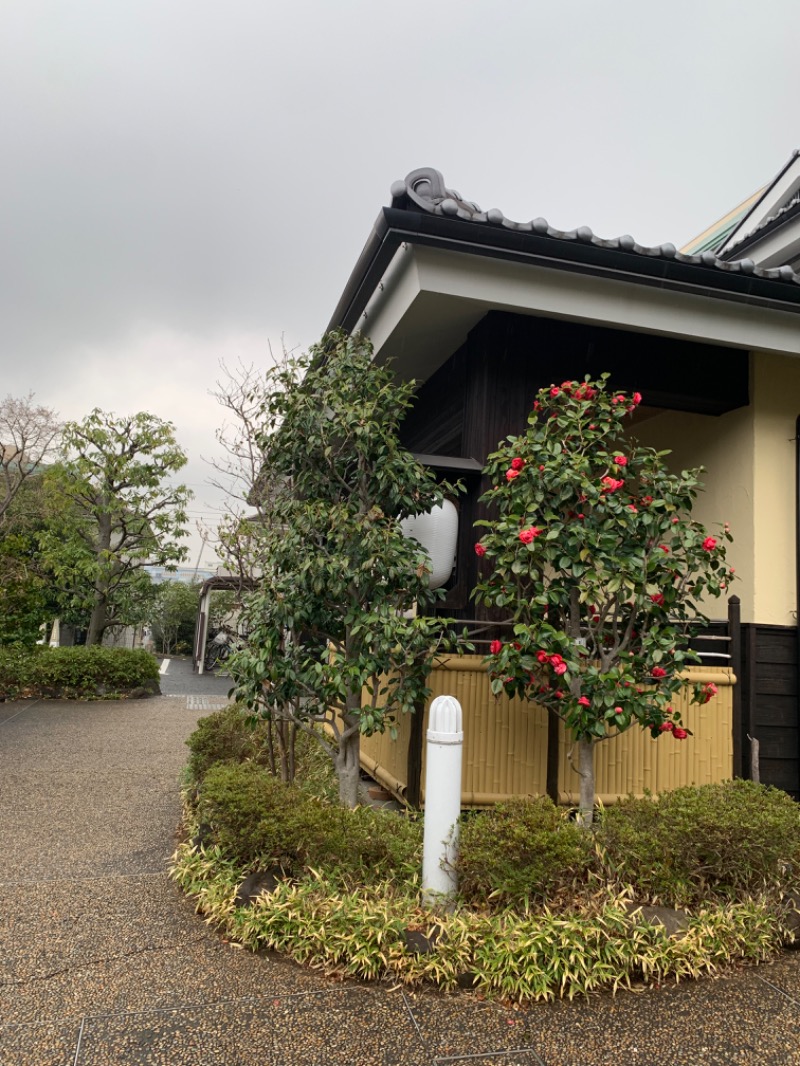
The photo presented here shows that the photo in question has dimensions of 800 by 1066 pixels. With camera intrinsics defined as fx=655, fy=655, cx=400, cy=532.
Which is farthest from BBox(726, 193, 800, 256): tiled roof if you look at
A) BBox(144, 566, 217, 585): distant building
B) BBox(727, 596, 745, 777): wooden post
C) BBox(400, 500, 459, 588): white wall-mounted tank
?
BBox(144, 566, 217, 585): distant building

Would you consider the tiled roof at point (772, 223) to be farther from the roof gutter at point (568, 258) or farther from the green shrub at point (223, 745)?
the green shrub at point (223, 745)

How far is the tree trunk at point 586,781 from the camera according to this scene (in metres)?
3.38

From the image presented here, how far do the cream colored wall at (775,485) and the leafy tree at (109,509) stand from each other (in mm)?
10477

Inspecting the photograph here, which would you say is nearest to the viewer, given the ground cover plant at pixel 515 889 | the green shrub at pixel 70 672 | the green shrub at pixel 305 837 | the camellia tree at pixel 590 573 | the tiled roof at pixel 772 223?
the ground cover plant at pixel 515 889

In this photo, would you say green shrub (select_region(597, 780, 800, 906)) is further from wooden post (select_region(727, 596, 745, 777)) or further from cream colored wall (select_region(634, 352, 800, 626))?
cream colored wall (select_region(634, 352, 800, 626))

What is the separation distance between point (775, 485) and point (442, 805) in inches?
138

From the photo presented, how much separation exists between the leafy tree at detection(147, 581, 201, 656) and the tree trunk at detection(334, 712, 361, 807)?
16009 mm

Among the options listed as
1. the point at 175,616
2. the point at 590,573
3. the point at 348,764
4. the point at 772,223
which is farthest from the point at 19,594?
the point at 175,616

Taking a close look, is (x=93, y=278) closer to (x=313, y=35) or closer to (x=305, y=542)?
(x=313, y=35)

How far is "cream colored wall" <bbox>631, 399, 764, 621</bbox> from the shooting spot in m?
4.63

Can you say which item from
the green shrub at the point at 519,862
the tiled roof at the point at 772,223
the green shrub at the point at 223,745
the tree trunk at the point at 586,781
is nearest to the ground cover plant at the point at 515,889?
the green shrub at the point at 519,862

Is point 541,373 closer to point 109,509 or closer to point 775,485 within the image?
point 775,485

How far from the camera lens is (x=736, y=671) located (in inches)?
175

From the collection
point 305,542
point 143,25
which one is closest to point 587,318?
point 305,542
